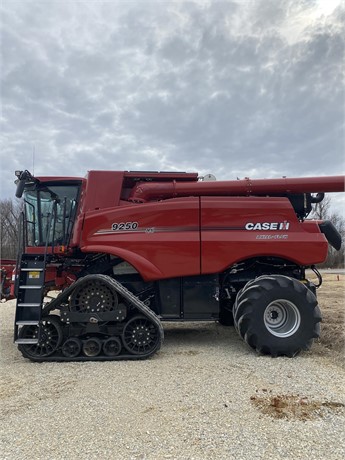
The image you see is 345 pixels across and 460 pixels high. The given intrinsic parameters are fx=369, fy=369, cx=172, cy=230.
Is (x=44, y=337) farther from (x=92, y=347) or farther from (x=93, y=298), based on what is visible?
(x=93, y=298)

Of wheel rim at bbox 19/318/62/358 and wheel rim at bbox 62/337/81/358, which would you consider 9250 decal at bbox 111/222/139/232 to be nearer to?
wheel rim at bbox 19/318/62/358

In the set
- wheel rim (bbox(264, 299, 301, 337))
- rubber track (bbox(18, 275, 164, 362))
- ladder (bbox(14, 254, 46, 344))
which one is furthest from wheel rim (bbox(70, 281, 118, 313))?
wheel rim (bbox(264, 299, 301, 337))

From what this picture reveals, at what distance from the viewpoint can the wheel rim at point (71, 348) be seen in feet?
19.2

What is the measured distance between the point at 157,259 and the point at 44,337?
2.20 metres

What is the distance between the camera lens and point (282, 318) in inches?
245

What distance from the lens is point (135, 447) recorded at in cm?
322

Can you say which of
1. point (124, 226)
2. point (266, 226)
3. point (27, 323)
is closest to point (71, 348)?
point (27, 323)

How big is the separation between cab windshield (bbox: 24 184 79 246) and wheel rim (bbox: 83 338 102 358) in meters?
1.91

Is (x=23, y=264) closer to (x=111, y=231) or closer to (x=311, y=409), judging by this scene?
(x=111, y=231)

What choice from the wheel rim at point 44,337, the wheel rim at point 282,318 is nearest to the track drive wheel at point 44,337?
the wheel rim at point 44,337

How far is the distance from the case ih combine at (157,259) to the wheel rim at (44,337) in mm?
16

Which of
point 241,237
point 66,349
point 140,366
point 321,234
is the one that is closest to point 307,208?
point 321,234

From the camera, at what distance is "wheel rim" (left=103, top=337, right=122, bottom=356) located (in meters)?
5.88

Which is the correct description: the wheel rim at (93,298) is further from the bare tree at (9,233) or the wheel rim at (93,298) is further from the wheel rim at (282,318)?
the bare tree at (9,233)
